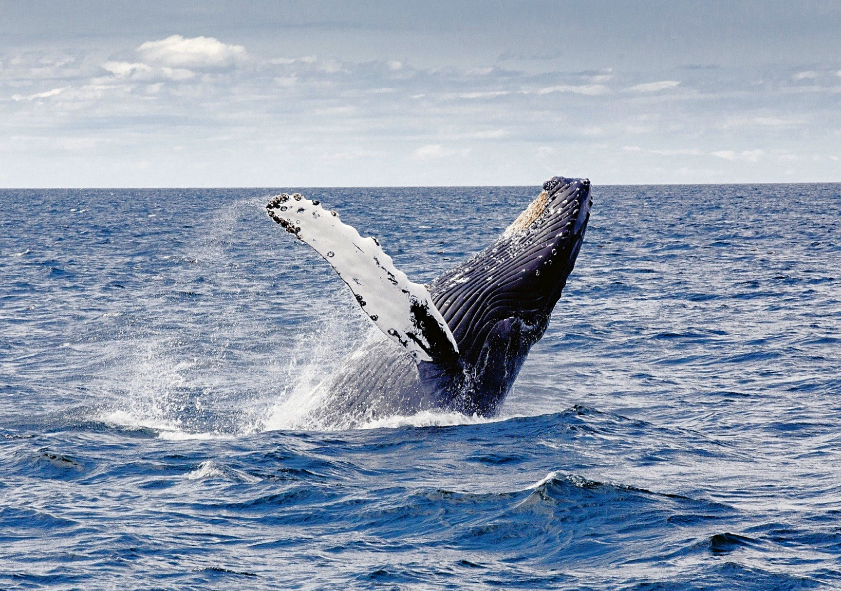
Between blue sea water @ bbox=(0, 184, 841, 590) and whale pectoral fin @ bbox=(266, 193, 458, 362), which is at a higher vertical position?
whale pectoral fin @ bbox=(266, 193, 458, 362)

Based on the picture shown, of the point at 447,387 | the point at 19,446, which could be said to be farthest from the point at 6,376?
the point at 447,387

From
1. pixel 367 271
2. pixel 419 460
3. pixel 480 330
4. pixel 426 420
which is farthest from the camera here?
pixel 426 420

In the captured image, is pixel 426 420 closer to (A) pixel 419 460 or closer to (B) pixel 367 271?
(A) pixel 419 460

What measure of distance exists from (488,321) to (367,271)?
1.82m

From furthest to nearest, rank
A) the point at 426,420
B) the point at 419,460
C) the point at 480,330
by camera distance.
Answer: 1. the point at 426,420
2. the point at 480,330
3. the point at 419,460

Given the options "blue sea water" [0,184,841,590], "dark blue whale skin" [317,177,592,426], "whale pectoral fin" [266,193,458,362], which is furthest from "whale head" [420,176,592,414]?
"whale pectoral fin" [266,193,458,362]

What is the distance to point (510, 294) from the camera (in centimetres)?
945

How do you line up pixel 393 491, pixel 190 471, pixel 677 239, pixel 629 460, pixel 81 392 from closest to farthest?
pixel 393 491 → pixel 190 471 → pixel 629 460 → pixel 81 392 → pixel 677 239

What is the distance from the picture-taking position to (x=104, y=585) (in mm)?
6219

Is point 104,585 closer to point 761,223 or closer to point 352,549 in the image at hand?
point 352,549

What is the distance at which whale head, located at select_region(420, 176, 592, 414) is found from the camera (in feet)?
30.7

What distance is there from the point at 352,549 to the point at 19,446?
456 cm

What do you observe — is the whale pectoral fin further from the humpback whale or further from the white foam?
the white foam

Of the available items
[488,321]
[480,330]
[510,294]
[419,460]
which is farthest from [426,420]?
[510,294]
